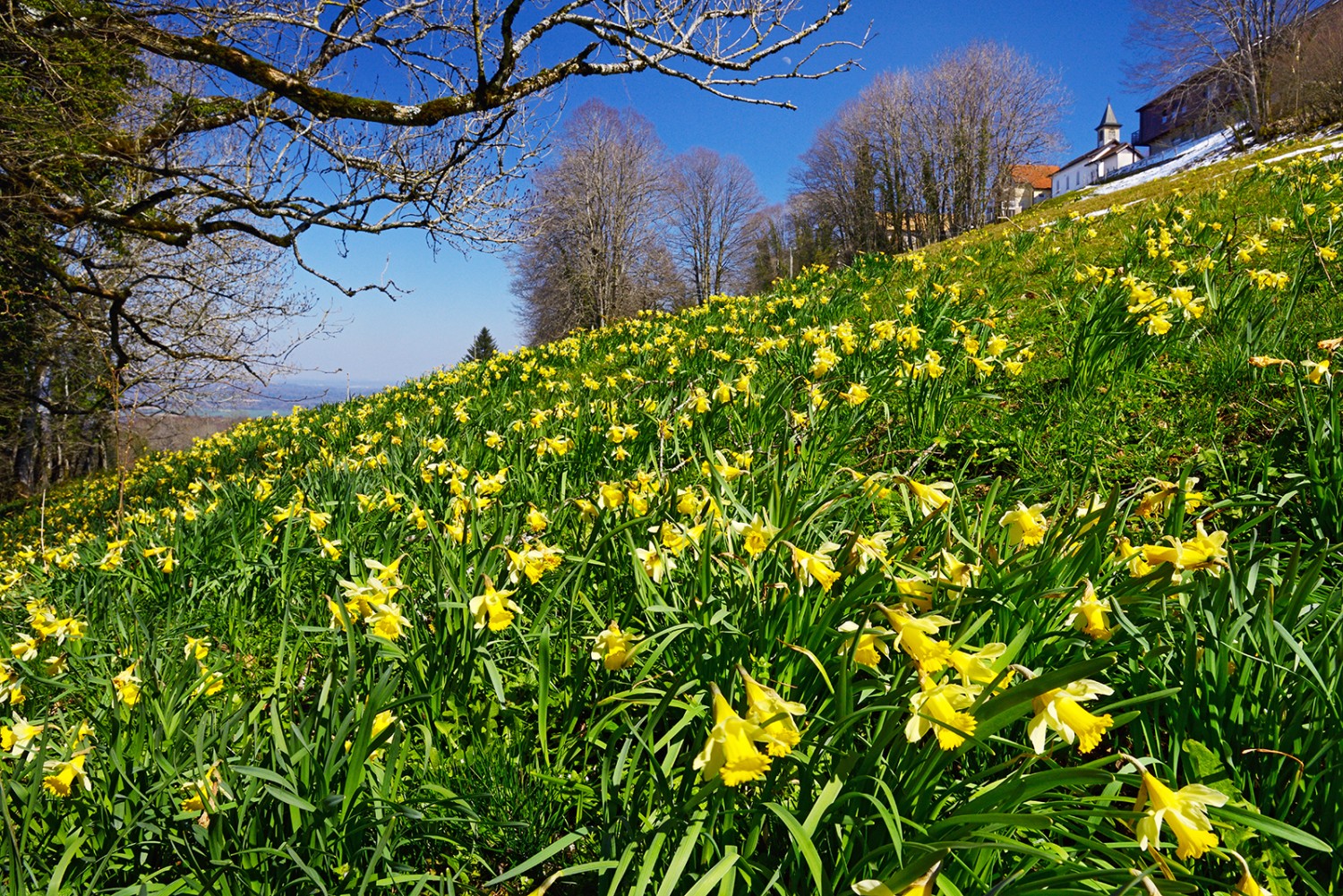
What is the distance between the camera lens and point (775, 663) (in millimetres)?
1441

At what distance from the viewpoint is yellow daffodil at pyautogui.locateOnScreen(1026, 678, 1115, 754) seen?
87 centimetres

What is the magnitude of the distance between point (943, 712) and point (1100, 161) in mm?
80350

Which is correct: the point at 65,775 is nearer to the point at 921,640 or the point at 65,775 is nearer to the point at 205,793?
the point at 205,793

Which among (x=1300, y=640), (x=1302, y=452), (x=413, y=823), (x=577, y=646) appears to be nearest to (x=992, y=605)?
(x=1300, y=640)

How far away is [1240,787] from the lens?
3.73 feet

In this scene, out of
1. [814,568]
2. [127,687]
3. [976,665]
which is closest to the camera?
[976,665]

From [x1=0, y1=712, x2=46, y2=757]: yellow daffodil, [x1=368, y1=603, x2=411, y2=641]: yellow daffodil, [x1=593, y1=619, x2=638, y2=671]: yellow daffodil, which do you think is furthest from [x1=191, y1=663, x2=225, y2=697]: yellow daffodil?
[x1=593, y1=619, x2=638, y2=671]: yellow daffodil

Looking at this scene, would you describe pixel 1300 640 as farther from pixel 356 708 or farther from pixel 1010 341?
pixel 1010 341

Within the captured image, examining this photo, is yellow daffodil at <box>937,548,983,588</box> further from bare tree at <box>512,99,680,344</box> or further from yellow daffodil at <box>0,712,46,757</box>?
bare tree at <box>512,99,680,344</box>

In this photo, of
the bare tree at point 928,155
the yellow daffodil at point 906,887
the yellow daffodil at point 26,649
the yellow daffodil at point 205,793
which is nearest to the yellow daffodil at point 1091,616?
the yellow daffodil at point 906,887

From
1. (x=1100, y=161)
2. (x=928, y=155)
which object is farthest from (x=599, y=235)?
(x=1100, y=161)

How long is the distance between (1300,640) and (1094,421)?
5.13ft

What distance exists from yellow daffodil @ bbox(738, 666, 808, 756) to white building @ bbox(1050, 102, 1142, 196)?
6820 cm

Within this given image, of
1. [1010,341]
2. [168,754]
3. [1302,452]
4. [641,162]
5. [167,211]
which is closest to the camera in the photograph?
[168,754]
